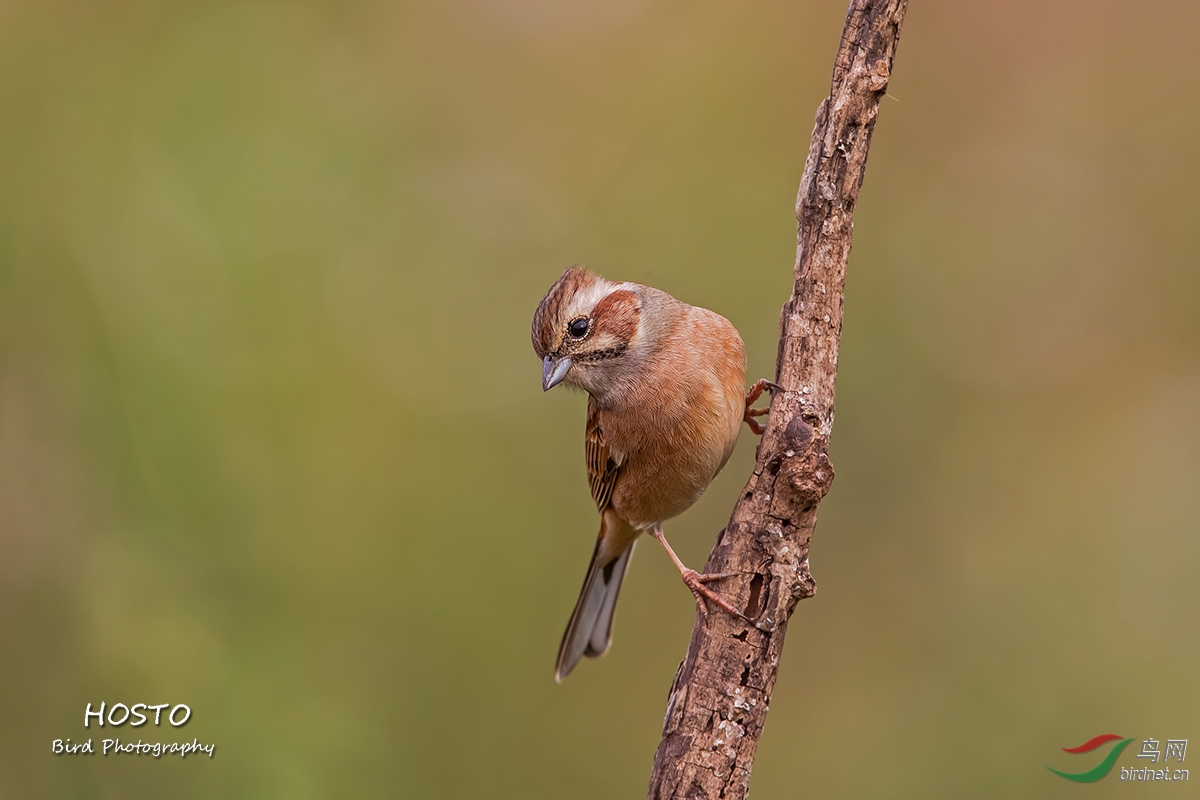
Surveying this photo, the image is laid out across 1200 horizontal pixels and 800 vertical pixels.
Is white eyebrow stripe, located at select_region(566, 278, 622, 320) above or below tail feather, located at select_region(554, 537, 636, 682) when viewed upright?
above

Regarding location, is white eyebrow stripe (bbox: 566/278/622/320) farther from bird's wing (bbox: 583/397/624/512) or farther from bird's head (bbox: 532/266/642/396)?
bird's wing (bbox: 583/397/624/512)

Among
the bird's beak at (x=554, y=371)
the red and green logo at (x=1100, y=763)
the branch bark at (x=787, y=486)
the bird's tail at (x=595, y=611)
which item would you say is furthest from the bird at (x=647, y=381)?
the red and green logo at (x=1100, y=763)

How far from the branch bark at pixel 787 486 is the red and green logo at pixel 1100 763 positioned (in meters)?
2.59

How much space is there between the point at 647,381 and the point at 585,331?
15.2 inches

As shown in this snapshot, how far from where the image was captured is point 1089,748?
510 cm

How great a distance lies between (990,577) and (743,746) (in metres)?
3.07

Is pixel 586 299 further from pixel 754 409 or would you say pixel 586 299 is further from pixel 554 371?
pixel 754 409

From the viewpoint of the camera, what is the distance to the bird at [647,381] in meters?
4.52

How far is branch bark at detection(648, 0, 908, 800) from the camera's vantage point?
3.49 meters

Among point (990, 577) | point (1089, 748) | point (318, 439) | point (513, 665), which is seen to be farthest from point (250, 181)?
point (1089, 748)

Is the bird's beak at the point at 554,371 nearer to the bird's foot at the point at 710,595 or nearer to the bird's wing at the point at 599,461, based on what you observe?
the bird's wing at the point at 599,461

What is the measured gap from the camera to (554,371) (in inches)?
177

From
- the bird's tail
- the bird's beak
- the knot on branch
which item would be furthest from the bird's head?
the knot on branch

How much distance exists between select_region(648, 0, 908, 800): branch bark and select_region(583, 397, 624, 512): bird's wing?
124cm
